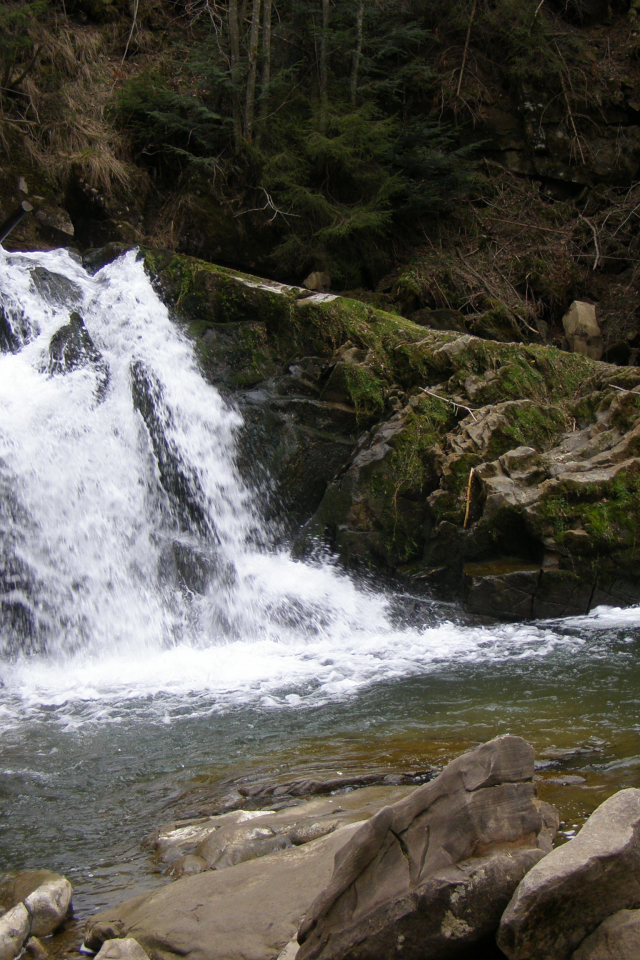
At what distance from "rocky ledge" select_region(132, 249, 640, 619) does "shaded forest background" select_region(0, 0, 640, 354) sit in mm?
2777

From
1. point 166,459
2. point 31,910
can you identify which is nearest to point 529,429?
point 166,459

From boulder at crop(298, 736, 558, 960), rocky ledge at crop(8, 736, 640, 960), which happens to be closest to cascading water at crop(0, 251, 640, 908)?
rocky ledge at crop(8, 736, 640, 960)

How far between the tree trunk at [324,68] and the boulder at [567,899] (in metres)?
12.7

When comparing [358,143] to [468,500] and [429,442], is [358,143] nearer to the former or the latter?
[429,442]

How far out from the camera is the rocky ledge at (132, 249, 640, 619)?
744 centimetres

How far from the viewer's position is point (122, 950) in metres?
2.51

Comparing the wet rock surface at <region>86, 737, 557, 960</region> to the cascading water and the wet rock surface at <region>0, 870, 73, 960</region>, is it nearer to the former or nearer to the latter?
the wet rock surface at <region>0, 870, 73, 960</region>

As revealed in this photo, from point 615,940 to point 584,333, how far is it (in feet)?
40.8

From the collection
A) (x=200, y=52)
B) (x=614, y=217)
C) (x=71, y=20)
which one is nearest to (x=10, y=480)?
(x=200, y=52)

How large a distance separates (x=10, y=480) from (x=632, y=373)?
23.9 feet

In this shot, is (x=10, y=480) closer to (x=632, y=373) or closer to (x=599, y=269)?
(x=632, y=373)

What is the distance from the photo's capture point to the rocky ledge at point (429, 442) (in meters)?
7.44

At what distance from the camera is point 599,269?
46.6ft

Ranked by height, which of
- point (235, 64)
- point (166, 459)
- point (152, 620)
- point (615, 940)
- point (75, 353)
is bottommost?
point (152, 620)
